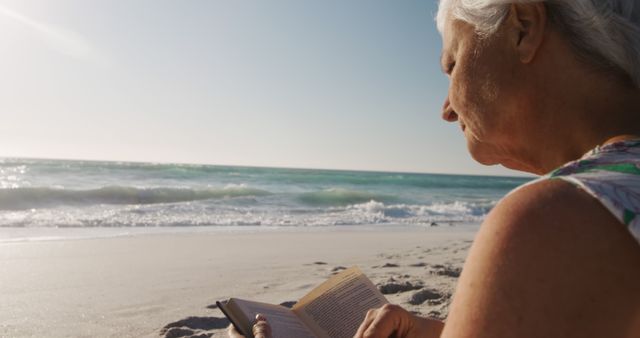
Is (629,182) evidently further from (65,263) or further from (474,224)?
(474,224)

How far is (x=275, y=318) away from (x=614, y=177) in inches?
43.5

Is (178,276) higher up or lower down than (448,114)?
lower down

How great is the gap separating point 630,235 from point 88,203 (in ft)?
44.3

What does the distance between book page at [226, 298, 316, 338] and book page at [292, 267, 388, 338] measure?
0.05m

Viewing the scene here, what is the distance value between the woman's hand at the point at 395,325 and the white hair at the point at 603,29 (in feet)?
2.81

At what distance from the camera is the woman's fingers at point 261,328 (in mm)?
1456

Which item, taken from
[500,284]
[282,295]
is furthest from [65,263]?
[500,284]

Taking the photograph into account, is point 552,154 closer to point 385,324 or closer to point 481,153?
point 481,153

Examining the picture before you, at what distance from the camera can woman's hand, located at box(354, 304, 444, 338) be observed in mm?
1460

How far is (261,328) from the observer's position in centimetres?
147

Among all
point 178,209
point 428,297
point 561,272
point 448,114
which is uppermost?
point 448,114

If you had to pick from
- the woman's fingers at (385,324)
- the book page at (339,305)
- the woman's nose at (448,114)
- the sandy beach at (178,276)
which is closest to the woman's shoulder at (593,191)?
the woman's nose at (448,114)

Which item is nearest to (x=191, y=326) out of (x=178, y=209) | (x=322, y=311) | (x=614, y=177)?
(x=322, y=311)

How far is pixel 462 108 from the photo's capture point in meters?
1.15
